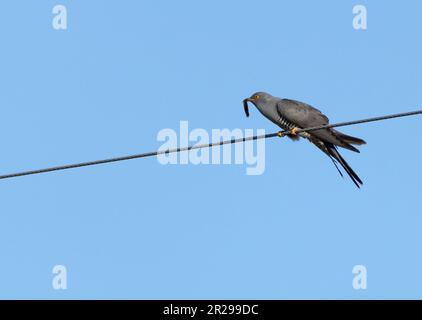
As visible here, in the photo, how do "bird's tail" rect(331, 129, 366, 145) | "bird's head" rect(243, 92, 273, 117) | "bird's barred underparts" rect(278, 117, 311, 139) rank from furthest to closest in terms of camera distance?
"bird's head" rect(243, 92, 273, 117)
"bird's barred underparts" rect(278, 117, 311, 139)
"bird's tail" rect(331, 129, 366, 145)

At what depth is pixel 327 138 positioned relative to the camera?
12.4m

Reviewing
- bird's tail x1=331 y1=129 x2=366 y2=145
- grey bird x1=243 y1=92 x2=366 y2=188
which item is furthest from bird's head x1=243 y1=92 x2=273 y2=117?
bird's tail x1=331 y1=129 x2=366 y2=145

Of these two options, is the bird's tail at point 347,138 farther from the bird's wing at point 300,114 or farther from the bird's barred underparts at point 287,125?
the bird's barred underparts at point 287,125

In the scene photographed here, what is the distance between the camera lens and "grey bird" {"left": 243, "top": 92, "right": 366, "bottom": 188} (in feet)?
39.7

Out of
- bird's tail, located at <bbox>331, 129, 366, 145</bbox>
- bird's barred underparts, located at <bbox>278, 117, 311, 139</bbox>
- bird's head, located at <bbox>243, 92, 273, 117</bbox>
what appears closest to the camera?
bird's tail, located at <bbox>331, 129, 366, 145</bbox>

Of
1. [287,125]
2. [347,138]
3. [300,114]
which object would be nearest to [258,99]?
[287,125]

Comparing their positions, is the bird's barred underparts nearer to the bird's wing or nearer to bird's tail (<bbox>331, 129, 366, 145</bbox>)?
the bird's wing

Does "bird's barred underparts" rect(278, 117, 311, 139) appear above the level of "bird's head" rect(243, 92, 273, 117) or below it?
below

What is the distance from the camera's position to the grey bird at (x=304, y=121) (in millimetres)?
12109

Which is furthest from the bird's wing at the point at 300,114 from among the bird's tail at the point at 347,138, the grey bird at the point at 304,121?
the bird's tail at the point at 347,138

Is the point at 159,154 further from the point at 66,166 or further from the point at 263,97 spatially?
the point at 263,97

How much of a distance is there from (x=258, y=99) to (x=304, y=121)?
1.16 metres

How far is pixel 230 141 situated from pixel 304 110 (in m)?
4.53
